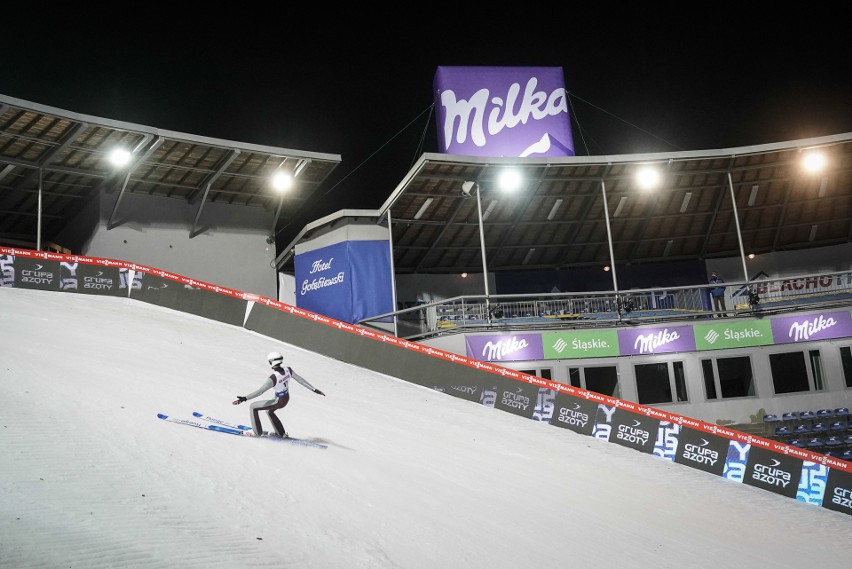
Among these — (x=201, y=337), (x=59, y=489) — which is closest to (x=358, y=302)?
(x=201, y=337)

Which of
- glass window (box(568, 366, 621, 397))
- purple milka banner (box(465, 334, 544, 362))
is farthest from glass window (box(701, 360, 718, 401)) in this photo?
purple milka banner (box(465, 334, 544, 362))

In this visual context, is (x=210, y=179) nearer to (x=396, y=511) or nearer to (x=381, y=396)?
(x=381, y=396)

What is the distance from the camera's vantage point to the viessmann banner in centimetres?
2222

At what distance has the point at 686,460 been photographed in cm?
1623

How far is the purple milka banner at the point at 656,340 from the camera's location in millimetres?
22375

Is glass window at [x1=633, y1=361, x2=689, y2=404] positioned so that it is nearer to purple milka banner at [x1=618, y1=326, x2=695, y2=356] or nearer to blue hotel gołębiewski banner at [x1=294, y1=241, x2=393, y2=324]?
purple milka banner at [x1=618, y1=326, x2=695, y2=356]

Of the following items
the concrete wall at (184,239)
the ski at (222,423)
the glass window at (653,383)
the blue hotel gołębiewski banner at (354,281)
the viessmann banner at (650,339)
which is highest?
the concrete wall at (184,239)

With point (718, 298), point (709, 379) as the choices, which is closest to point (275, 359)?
point (709, 379)

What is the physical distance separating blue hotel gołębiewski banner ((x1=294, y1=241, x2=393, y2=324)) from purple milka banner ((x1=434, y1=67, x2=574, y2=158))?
4484 millimetres

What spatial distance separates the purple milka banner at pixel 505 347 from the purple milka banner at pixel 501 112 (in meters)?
7.70

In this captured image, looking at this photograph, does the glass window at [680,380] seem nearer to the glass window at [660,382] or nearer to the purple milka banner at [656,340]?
the glass window at [660,382]

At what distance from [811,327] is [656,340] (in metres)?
4.26

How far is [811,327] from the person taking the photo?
22.2 meters

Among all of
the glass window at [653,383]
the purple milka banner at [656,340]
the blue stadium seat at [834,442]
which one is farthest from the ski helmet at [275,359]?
the blue stadium seat at [834,442]
